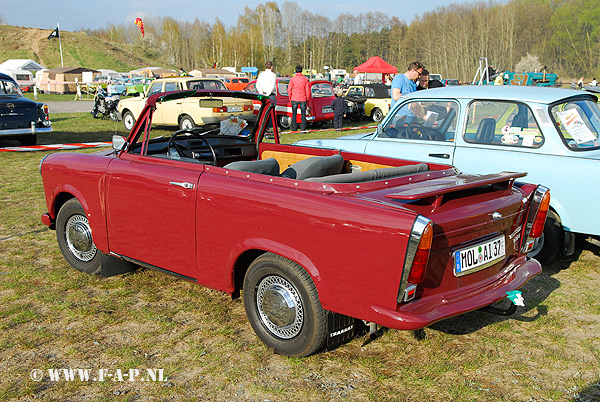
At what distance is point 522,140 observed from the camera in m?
5.21

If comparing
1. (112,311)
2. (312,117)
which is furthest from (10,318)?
(312,117)

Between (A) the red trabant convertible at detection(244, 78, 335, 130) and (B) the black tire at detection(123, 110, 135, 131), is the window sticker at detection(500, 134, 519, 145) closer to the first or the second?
(A) the red trabant convertible at detection(244, 78, 335, 130)

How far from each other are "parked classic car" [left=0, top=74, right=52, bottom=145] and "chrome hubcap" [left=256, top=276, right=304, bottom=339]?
11256 millimetres

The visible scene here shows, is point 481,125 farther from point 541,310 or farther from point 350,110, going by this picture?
point 350,110

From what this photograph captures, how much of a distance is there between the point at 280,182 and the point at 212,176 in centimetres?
55

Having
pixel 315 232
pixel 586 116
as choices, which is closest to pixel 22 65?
pixel 586 116

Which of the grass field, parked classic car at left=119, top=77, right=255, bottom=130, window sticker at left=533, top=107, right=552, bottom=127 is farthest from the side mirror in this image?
parked classic car at left=119, top=77, right=255, bottom=130

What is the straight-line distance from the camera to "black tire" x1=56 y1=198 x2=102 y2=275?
4.70 metres

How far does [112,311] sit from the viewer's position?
13.3 feet

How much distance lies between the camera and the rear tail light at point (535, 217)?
11.9 feet

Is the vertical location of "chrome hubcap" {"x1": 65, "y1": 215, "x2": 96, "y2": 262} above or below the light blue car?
below

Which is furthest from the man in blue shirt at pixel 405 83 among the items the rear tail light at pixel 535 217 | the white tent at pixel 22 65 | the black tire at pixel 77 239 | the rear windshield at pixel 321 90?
the white tent at pixel 22 65

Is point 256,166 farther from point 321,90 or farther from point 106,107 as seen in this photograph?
point 106,107

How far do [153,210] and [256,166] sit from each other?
33.5 inches
